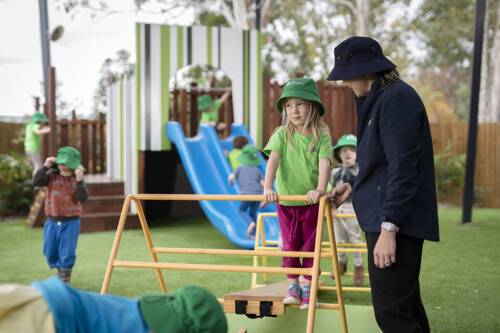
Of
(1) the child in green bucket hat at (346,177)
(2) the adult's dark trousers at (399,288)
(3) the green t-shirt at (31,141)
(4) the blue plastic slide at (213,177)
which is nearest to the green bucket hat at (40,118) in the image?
(3) the green t-shirt at (31,141)

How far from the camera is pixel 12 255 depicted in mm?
9031

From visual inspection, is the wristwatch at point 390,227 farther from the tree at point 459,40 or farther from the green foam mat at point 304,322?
the tree at point 459,40

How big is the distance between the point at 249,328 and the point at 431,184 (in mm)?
2181

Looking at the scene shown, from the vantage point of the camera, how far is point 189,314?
213cm

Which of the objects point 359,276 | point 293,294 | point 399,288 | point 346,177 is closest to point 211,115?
point 346,177

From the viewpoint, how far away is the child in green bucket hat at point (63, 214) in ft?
22.8

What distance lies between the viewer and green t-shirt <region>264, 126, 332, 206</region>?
4.70m

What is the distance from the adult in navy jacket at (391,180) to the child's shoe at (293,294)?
4.22 feet

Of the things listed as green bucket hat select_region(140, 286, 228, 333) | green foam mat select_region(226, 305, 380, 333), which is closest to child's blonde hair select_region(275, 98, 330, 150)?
Answer: green foam mat select_region(226, 305, 380, 333)

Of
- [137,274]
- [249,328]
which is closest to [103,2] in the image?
[137,274]

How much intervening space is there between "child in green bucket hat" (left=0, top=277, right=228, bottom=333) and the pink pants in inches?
100

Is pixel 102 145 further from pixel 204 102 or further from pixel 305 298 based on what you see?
pixel 305 298

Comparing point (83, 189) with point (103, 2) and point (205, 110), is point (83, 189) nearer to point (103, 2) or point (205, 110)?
point (205, 110)

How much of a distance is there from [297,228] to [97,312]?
8.63 feet
